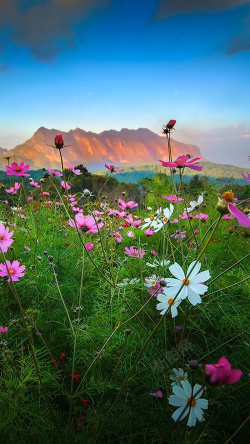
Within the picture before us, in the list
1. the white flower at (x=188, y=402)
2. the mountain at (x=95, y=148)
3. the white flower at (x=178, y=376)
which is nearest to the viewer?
the white flower at (x=188, y=402)

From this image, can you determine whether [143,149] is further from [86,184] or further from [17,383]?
[17,383]

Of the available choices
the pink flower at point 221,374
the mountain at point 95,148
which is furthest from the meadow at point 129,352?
the mountain at point 95,148

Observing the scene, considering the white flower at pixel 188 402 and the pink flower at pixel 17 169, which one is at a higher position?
the pink flower at pixel 17 169

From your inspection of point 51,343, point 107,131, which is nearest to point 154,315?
point 51,343

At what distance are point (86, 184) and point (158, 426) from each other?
28126 mm

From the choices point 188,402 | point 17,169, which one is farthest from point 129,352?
point 17,169

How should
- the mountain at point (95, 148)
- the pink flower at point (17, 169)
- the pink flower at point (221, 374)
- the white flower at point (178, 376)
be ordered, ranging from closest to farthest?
the pink flower at point (221, 374)
the white flower at point (178, 376)
the pink flower at point (17, 169)
the mountain at point (95, 148)

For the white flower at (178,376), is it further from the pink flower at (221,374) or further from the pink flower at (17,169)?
the pink flower at (17,169)

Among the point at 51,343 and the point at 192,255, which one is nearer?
the point at 51,343

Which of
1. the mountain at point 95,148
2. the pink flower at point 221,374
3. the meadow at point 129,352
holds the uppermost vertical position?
the mountain at point 95,148

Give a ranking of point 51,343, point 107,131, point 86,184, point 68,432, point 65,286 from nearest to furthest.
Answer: point 68,432, point 51,343, point 65,286, point 86,184, point 107,131

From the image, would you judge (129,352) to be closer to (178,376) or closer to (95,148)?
(178,376)

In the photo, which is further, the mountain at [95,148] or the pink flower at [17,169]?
the mountain at [95,148]

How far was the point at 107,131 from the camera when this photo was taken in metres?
147
